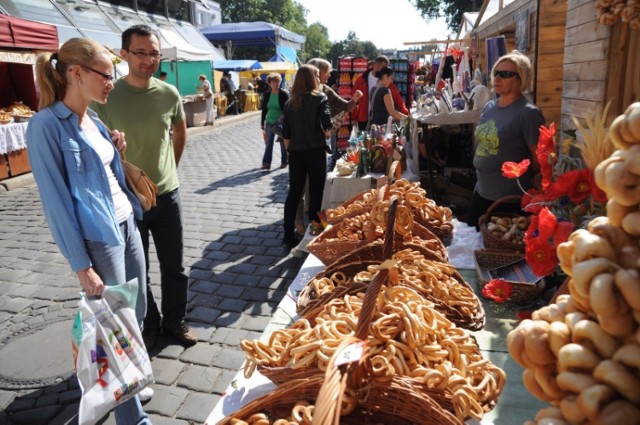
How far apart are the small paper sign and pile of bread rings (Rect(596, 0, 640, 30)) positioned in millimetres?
2067

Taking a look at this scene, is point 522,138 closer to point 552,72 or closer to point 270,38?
point 552,72

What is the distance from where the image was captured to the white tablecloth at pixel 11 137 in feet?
26.0

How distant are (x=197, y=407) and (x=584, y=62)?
3198 mm

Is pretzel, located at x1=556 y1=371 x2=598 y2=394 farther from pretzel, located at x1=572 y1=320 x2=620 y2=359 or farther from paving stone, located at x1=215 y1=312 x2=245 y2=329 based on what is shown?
paving stone, located at x1=215 y1=312 x2=245 y2=329

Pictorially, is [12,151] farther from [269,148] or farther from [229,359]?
[229,359]

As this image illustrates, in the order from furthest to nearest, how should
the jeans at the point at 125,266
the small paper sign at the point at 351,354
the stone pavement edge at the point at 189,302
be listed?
1. the stone pavement edge at the point at 189,302
2. the jeans at the point at 125,266
3. the small paper sign at the point at 351,354

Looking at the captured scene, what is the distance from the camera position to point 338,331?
61.3 inches

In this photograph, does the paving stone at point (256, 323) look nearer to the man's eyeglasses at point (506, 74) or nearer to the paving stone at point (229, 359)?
the paving stone at point (229, 359)

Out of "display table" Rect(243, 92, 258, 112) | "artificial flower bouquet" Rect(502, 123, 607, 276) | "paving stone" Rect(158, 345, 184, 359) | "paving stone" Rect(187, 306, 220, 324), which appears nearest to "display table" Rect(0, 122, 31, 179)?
"paving stone" Rect(187, 306, 220, 324)

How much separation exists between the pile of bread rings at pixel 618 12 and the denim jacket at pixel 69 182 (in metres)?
2.57

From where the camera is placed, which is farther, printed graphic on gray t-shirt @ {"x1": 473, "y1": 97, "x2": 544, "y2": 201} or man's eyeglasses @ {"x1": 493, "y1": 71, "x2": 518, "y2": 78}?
man's eyeglasses @ {"x1": 493, "y1": 71, "x2": 518, "y2": 78}

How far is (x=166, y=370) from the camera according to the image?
306cm

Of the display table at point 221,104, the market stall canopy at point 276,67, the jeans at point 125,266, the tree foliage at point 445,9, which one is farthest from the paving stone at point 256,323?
the tree foliage at point 445,9

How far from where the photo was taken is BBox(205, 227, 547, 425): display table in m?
1.50
